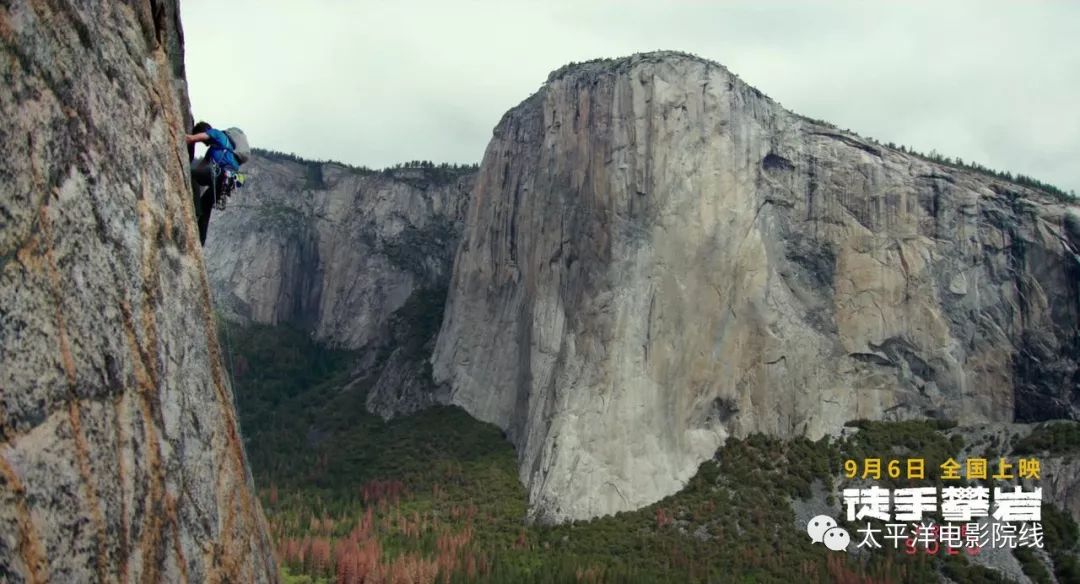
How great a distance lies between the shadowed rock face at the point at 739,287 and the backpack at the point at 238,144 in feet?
195

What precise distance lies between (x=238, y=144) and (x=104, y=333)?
4429 mm

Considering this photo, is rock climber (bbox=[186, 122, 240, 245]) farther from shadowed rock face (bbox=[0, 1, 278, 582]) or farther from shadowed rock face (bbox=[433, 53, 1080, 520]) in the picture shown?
shadowed rock face (bbox=[433, 53, 1080, 520])

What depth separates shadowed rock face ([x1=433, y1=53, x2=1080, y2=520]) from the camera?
2810 inches

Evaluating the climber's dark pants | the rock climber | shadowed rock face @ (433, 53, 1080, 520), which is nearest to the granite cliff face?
shadowed rock face @ (433, 53, 1080, 520)

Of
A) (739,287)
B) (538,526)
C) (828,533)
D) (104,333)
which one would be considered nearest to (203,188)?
(104,333)

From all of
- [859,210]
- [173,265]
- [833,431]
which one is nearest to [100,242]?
[173,265]

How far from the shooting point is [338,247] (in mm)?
131000

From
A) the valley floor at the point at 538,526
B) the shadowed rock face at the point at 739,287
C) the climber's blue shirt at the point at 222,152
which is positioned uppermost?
the shadowed rock face at the point at 739,287

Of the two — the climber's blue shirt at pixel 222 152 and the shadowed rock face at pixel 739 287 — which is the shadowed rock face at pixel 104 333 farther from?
the shadowed rock face at pixel 739 287

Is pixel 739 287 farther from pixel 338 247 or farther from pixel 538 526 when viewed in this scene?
pixel 338 247

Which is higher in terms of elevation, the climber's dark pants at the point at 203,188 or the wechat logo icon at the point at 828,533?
the climber's dark pants at the point at 203,188

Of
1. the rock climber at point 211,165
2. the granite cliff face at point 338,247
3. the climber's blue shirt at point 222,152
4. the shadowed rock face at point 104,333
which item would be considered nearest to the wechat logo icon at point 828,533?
the rock climber at point 211,165

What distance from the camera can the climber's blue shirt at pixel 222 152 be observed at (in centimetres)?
961

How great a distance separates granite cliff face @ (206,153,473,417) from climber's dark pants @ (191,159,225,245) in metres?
104
